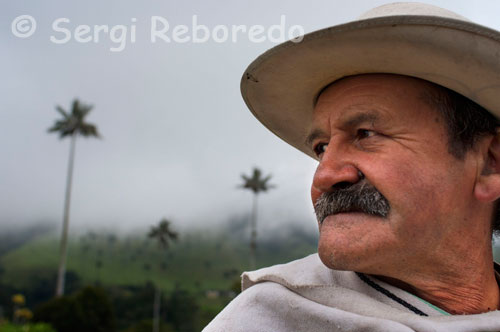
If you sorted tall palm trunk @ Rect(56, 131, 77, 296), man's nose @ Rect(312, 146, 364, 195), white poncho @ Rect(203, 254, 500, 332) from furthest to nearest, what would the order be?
tall palm trunk @ Rect(56, 131, 77, 296) < man's nose @ Rect(312, 146, 364, 195) < white poncho @ Rect(203, 254, 500, 332)

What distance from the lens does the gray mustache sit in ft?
6.62

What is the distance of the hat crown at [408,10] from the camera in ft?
7.02

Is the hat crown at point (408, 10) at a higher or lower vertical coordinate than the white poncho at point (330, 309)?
higher

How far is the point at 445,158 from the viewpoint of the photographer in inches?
85.0

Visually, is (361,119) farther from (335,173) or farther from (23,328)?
(23,328)

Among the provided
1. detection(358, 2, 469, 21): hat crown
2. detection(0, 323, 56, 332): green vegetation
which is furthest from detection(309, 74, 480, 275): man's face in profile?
detection(0, 323, 56, 332): green vegetation

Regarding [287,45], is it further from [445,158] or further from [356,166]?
[445,158]

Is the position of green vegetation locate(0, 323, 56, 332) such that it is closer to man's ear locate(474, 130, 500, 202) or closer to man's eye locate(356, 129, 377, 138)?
man's eye locate(356, 129, 377, 138)

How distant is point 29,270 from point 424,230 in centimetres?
17024

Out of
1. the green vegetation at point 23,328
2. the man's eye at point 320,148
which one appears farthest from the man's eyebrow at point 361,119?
the green vegetation at point 23,328

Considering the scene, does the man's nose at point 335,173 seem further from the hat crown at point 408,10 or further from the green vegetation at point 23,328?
the green vegetation at point 23,328

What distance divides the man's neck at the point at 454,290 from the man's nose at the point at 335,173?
47 centimetres

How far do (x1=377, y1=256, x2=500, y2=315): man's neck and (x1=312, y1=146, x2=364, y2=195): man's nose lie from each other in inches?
18.7

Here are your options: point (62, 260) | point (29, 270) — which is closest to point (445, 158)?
point (62, 260)
